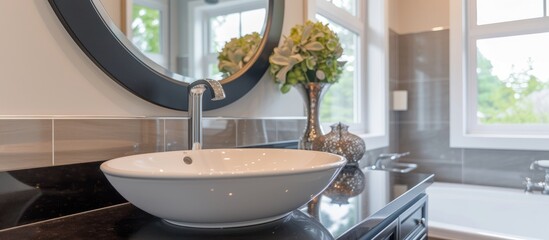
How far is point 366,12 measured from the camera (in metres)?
2.55

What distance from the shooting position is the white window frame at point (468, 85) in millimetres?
2330

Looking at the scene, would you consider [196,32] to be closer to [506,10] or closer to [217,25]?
[217,25]

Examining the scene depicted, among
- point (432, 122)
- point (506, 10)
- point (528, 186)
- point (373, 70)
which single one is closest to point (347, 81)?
point (373, 70)

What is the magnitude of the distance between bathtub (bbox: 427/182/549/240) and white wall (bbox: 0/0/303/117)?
5.73 feet

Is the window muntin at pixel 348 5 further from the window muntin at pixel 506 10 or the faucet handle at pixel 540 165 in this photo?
the faucet handle at pixel 540 165

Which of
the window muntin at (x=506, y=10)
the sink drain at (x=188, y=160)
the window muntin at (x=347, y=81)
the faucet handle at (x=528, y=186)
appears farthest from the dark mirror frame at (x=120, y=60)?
the window muntin at (x=506, y=10)

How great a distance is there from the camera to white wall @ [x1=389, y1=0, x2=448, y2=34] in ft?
8.23

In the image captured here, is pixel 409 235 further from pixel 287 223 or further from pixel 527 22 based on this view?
pixel 527 22

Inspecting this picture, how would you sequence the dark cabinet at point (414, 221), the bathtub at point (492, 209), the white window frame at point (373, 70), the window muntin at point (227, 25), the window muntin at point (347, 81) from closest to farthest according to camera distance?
1. the dark cabinet at point (414, 221)
2. the window muntin at point (227, 25)
3. the bathtub at point (492, 209)
4. the window muntin at point (347, 81)
5. the white window frame at point (373, 70)

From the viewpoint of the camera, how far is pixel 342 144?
1298 millimetres

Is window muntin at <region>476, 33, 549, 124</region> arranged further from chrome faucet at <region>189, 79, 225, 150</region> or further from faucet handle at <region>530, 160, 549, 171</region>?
chrome faucet at <region>189, 79, 225, 150</region>

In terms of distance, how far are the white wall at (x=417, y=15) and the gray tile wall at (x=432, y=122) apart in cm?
5

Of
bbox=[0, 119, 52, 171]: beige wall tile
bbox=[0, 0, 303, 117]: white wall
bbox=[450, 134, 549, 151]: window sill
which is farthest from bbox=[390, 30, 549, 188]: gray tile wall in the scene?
bbox=[0, 119, 52, 171]: beige wall tile

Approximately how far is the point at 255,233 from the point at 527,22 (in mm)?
2467
